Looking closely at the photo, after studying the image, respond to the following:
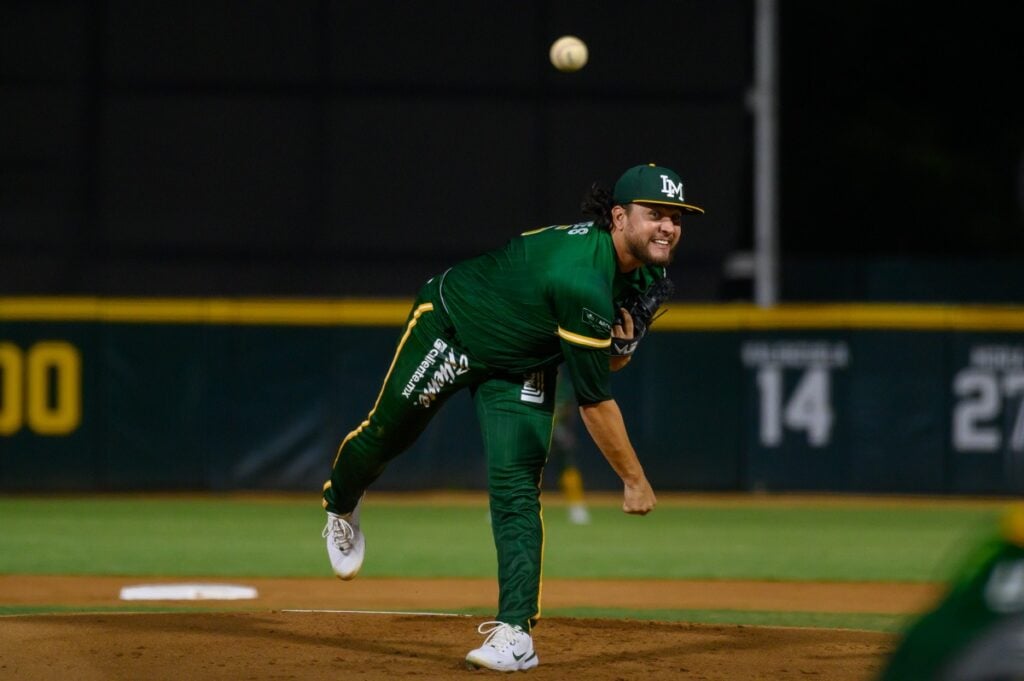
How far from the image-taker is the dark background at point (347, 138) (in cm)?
1351

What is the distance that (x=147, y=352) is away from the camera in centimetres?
1362

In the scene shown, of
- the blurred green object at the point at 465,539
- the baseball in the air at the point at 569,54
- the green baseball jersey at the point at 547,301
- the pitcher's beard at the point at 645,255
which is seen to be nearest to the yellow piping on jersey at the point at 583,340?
the green baseball jersey at the point at 547,301

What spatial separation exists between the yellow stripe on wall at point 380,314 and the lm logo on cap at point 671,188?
8702 mm

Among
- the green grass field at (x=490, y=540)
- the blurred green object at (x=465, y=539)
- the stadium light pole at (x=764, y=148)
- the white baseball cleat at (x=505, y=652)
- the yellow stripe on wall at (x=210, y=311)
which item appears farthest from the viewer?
the stadium light pole at (x=764, y=148)

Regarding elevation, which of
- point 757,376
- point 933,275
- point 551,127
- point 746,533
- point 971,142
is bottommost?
point 746,533

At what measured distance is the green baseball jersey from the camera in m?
4.98

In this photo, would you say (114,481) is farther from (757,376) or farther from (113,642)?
(113,642)

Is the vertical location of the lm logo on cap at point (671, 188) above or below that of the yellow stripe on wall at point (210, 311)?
below

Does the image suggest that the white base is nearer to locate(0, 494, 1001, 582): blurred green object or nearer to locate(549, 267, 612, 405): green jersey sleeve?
locate(0, 494, 1001, 582): blurred green object

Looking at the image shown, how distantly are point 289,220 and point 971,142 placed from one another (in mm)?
16270

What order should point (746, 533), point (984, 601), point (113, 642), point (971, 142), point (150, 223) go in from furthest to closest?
point (971, 142) < point (150, 223) < point (746, 533) < point (113, 642) < point (984, 601)

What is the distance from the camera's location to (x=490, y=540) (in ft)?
36.5

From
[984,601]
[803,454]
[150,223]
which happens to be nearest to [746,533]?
[803,454]

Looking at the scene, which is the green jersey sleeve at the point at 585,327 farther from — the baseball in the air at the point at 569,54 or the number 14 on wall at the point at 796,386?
the number 14 on wall at the point at 796,386
